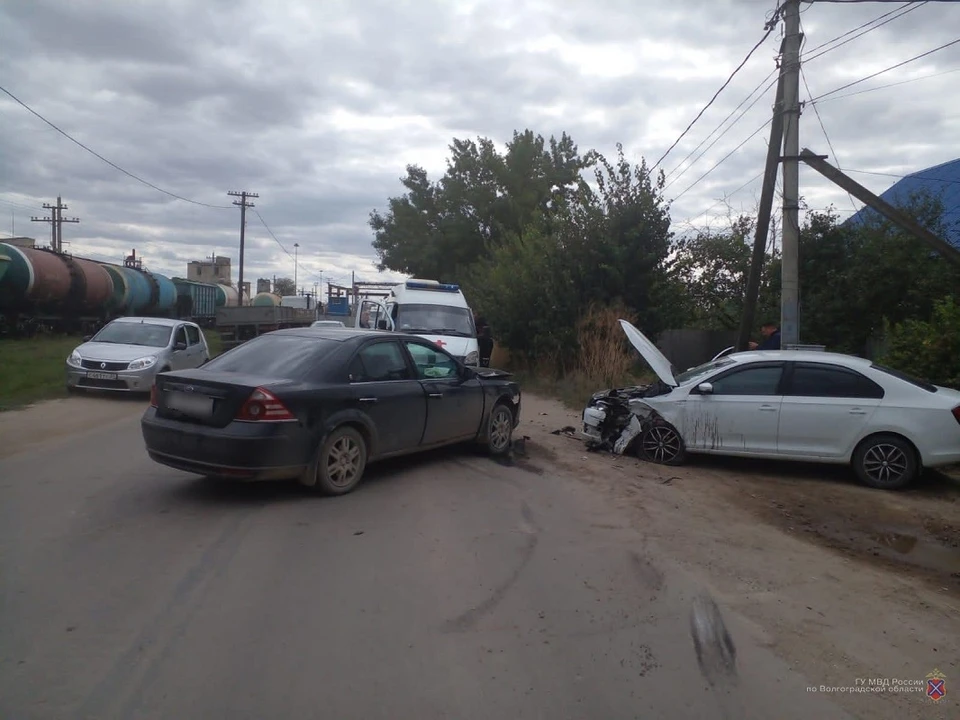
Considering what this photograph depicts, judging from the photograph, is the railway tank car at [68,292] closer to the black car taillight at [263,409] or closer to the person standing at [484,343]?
the person standing at [484,343]

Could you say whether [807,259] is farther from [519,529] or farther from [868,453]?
[519,529]

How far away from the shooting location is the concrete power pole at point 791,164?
1230cm

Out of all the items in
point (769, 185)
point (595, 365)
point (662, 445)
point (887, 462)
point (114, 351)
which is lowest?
point (662, 445)

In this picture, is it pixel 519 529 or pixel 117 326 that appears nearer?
pixel 519 529

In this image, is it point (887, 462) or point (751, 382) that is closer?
point (887, 462)

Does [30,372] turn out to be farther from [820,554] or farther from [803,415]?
[820,554]

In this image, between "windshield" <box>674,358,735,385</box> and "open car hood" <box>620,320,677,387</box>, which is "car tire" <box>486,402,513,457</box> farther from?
"windshield" <box>674,358,735,385</box>

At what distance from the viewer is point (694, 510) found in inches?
292

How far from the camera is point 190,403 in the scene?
6.87m

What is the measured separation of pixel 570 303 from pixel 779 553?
12826 mm

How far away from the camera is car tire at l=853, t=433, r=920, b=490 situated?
852cm

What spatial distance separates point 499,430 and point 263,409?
3.72 metres

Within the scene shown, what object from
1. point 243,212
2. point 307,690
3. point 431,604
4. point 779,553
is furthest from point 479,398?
point 243,212

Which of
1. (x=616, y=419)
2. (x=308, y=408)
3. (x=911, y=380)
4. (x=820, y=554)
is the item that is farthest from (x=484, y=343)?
(x=820, y=554)
